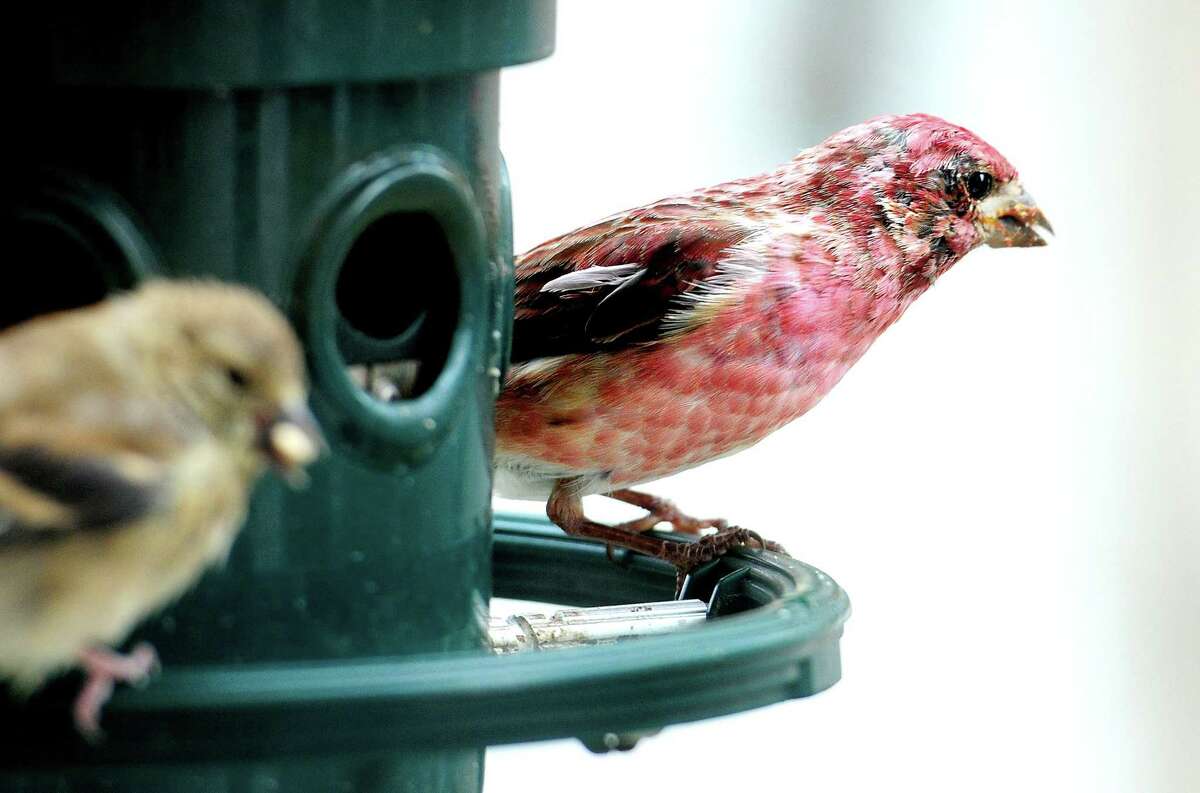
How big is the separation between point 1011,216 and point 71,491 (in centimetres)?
361

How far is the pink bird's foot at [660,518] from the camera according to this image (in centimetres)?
595

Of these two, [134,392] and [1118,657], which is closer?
[134,392]

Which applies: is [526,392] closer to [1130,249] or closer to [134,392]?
[134,392]

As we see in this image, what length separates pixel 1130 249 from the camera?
1323 cm

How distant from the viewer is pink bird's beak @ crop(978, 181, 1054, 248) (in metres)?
6.22

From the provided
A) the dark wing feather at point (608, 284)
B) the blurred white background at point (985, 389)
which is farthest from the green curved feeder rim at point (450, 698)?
the blurred white background at point (985, 389)

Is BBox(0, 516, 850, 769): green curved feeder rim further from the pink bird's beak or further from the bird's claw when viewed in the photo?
the pink bird's beak

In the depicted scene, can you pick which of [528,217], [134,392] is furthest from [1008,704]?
[134,392]

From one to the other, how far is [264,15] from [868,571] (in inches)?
343

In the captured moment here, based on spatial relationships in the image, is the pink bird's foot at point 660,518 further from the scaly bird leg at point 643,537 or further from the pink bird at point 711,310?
the scaly bird leg at point 643,537

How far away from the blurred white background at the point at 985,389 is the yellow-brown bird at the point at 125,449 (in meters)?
8.15

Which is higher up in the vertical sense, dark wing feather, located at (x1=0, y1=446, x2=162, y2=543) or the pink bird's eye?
dark wing feather, located at (x1=0, y1=446, x2=162, y2=543)

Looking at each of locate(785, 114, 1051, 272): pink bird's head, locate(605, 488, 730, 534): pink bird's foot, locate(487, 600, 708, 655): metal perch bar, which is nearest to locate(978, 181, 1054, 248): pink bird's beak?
locate(785, 114, 1051, 272): pink bird's head

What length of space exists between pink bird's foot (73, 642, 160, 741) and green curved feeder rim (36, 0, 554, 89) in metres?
1.01
